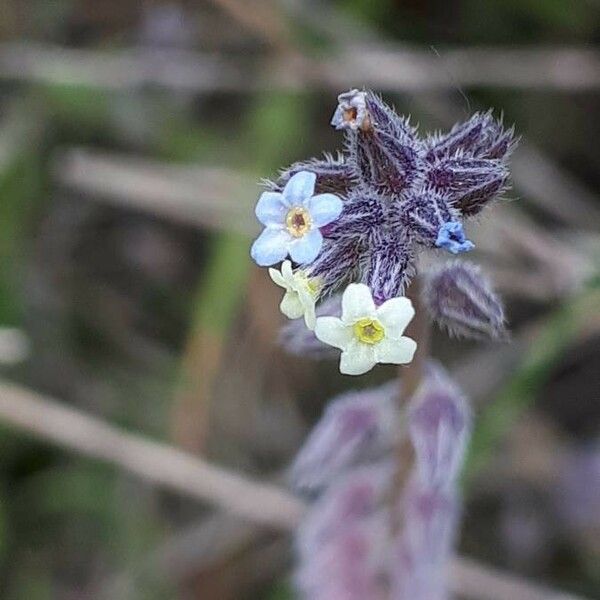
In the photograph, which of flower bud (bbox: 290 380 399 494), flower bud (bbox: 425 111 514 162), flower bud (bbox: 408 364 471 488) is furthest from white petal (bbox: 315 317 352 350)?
flower bud (bbox: 290 380 399 494)

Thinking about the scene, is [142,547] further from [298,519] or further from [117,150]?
[117,150]

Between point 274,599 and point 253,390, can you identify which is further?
point 253,390

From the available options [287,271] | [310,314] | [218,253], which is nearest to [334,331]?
[310,314]

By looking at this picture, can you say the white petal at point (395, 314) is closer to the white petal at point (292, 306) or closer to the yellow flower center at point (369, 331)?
the yellow flower center at point (369, 331)

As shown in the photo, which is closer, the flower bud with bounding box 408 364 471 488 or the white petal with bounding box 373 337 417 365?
the white petal with bounding box 373 337 417 365

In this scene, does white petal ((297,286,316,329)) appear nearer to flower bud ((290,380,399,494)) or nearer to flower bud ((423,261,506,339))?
flower bud ((423,261,506,339))

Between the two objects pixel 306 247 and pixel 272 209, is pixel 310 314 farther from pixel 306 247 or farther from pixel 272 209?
pixel 272 209

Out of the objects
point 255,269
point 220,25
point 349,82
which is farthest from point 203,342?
point 220,25

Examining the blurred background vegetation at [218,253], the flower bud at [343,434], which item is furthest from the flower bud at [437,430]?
the blurred background vegetation at [218,253]
